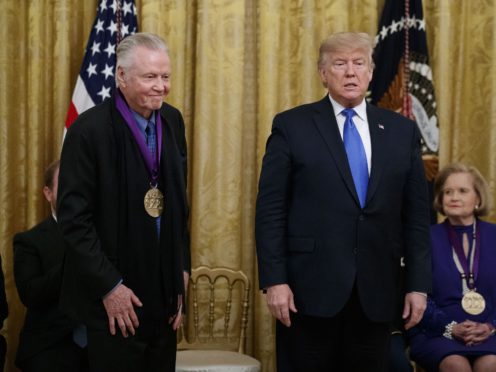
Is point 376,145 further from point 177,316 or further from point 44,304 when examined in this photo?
point 44,304

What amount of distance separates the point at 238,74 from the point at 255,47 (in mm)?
275

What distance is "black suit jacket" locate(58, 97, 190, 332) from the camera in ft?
9.16

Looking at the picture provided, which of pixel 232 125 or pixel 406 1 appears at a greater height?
pixel 406 1

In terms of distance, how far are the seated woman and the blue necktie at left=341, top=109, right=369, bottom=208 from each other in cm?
146

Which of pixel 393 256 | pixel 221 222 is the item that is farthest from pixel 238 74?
pixel 393 256

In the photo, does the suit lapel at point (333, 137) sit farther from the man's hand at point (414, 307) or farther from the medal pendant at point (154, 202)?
the medal pendant at point (154, 202)

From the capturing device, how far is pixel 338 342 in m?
3.20

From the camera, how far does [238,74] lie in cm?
540

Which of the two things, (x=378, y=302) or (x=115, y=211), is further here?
(x=378, y=302)

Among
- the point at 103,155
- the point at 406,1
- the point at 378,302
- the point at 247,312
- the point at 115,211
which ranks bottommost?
the point at 247,312

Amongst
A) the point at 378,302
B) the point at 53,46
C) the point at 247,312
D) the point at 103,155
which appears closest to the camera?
the point at 103,155

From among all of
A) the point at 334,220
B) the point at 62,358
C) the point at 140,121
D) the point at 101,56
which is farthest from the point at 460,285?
the point at 101,56

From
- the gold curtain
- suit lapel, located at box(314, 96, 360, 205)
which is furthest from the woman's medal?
suit lapel, located at box(314, 96, 360, 205)

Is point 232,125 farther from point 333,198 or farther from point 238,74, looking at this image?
point 333,198
